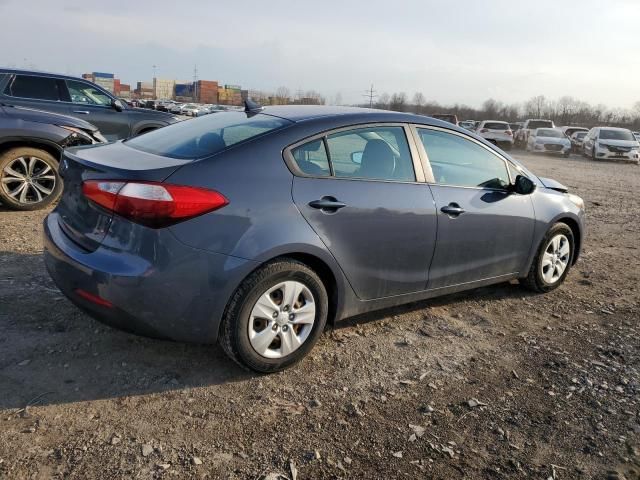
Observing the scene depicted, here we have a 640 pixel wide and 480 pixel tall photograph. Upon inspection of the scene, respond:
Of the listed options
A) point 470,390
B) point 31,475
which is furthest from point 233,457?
point 470,390

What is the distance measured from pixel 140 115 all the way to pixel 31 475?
27.5ft

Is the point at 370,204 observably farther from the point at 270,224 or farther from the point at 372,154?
the point at 270,224

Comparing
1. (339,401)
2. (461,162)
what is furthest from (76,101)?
(339,401)

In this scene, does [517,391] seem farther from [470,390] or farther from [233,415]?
[233,415]

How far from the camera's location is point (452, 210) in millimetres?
3801

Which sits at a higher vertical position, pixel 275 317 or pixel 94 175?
pixel 94 175

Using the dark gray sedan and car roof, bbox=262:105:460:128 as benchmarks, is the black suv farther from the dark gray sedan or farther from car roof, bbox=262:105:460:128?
the dark gray sedan

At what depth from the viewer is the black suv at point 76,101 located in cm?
848

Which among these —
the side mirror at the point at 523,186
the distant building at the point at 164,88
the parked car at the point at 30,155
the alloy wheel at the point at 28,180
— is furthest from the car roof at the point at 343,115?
the distant building at the point at 164,88

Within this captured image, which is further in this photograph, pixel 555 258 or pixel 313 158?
pixel 555 258

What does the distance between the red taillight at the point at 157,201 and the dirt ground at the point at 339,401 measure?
0.98 meters

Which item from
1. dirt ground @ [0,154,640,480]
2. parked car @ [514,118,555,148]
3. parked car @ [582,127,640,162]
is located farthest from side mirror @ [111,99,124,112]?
parked car @ [514,118,555,148]

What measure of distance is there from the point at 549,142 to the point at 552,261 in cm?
2399

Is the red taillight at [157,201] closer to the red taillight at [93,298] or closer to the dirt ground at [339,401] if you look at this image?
the red taillight at [93,298]
